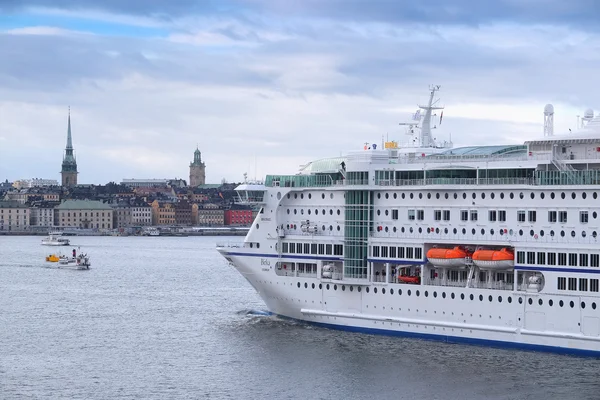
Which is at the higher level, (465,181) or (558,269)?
(465,181)

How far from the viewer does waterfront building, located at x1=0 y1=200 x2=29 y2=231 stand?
624 ft

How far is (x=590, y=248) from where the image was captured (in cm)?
3431

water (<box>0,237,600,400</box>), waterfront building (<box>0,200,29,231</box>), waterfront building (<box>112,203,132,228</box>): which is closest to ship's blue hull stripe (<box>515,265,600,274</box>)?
water (<box>0,237,600,400</box>)

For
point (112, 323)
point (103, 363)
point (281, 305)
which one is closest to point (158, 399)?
point (103, 363)

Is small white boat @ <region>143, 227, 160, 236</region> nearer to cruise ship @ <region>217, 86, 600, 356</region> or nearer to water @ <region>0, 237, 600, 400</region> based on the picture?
water @ <region>0, 237, 600, 400</region>

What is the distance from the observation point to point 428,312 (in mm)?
37594

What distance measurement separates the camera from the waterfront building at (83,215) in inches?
7402

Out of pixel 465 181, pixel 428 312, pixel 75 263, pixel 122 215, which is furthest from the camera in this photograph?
pixel 122 215

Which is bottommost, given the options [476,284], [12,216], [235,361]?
[235,361]

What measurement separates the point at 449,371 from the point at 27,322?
1940cm

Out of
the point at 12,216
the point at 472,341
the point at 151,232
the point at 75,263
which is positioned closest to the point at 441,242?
the point at 472,341

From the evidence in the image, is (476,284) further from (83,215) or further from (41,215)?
(41,215)

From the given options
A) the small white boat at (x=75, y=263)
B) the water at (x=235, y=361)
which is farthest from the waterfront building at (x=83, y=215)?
the water at (x=235, y=361)

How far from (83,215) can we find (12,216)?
42.4ft
